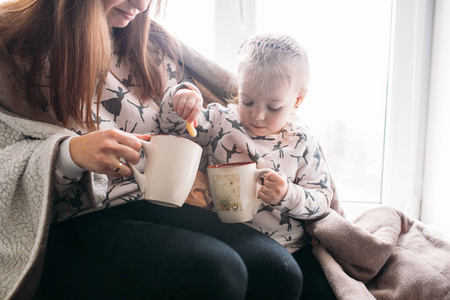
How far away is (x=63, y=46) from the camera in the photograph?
0.75 m

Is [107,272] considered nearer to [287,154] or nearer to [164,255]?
[164,255]

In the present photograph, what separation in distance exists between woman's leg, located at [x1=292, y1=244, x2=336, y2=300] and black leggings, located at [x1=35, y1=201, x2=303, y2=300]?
0.40 ft

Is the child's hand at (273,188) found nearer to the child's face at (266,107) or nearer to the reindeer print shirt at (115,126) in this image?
the child's face at (266,107)

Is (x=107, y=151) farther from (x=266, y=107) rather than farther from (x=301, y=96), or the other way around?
(x=301, y=96)

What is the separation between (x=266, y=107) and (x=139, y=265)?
17.3 inches

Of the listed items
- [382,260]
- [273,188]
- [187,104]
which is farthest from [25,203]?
[382,260]

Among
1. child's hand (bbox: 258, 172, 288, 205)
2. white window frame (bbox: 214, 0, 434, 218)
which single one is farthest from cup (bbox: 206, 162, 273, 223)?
white window frame (bbox: 214, 0, 434, 218)

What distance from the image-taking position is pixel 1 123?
2.43 feet

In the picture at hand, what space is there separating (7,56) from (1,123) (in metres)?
0.13

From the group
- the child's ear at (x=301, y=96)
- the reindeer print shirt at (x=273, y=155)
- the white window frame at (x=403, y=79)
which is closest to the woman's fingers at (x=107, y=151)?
the reindeer print shirt at (x=273, y=155)

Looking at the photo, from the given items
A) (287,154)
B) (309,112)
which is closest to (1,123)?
(287,154)

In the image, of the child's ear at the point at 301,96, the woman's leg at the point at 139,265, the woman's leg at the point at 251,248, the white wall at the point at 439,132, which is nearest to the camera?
the woman's leg at the point at 139,265

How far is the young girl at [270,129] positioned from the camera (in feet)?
2.83

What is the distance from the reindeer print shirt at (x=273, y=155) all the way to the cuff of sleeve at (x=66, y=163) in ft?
0.89
